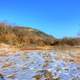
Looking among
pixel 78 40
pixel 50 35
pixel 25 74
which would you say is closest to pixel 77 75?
pixel 25 74

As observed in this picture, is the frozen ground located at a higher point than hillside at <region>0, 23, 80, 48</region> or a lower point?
lower

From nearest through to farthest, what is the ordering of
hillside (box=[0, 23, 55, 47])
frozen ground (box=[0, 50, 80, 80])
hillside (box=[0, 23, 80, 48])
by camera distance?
1. frozen ground (box=[0, 50, 80, 80])
2. hillside (box=[0, 23, 55, 47])
3. hillside (box=[0, 23, 80, 48])

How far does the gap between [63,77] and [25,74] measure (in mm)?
1199

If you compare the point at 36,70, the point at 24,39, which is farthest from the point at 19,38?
the point at 36,70

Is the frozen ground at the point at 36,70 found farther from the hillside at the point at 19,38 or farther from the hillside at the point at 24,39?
the hillside at the point at 24,39

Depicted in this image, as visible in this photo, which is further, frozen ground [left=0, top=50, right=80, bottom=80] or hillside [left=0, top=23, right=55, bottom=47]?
hillside [left=0, top=23, right=55, bottom=47]

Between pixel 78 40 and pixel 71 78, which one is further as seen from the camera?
pixel 78 40

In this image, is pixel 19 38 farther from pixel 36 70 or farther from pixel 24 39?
pixel 36 70

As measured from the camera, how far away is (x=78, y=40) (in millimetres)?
21891

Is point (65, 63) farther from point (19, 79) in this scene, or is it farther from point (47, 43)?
point (47, 43)

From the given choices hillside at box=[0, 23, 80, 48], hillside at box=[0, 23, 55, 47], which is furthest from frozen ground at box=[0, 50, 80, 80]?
hillside at box=[0, 23, 80, 48]

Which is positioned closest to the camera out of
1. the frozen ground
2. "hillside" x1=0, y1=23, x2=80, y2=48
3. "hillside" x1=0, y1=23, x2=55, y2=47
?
the frozen ground

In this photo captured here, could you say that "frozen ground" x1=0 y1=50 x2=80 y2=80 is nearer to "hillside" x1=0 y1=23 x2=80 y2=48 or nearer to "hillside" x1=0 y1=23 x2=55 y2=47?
"hillside" x1=0 y1=23 x2=55 y2=47

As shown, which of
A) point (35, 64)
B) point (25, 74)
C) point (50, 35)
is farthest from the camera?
point (50, 35)
